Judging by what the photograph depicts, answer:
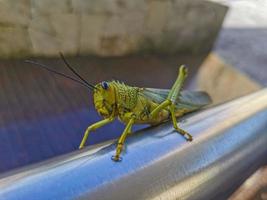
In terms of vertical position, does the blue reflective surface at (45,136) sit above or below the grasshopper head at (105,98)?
below

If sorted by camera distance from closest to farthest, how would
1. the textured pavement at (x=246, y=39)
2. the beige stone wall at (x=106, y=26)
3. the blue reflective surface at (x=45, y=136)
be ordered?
1. the blue reflective surface at (x=45, y=136)
2. the beige stone wall at (x=106, y=26)
3. the textured pavement at (x=246, y=39)

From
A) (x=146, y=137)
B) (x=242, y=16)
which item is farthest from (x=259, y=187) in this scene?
(x=242, y=16)

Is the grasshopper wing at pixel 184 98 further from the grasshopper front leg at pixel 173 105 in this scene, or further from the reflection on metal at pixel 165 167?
the reflection on metal at pixel 165 167

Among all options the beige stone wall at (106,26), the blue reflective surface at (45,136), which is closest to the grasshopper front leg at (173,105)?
the blue reflective surface at (45,136)

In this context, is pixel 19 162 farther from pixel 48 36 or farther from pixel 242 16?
pixel 242 16

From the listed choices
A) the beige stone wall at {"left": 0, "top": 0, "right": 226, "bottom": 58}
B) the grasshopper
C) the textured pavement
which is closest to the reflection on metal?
the grasshopper

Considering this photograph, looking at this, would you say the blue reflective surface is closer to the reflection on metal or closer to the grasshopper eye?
the grasshopper eye
